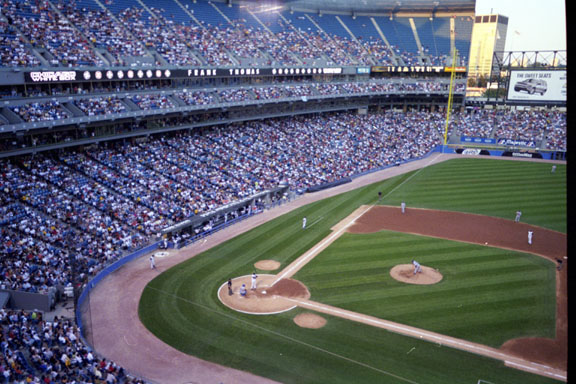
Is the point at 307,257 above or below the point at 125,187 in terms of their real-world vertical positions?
below

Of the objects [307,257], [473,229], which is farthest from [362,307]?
[473,229]

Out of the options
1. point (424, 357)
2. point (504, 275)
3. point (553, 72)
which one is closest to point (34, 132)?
point (424, 357)

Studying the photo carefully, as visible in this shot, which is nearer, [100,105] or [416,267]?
[416,267]

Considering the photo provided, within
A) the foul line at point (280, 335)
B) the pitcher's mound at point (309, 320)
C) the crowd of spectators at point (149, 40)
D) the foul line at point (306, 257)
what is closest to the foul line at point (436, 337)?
the pitcher's mound at point (309, 320)

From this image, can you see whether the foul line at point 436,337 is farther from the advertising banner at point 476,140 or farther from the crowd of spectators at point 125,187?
the advertising banner at point 476,140

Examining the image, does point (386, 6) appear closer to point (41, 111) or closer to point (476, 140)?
point (476, 140)

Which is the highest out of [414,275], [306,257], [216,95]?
[216,95]

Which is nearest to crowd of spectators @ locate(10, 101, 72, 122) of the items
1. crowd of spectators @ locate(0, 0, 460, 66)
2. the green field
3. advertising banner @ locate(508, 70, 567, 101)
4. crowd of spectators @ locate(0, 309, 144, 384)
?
crowd of spectators @ locate(0, 0, 460, 66)
